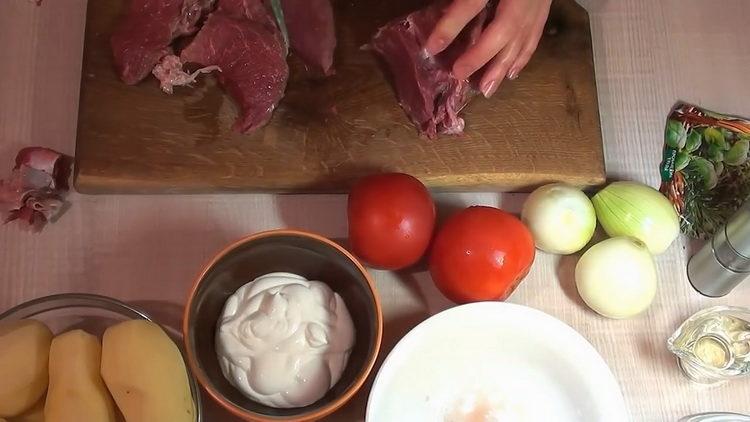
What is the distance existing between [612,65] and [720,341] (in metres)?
0.42

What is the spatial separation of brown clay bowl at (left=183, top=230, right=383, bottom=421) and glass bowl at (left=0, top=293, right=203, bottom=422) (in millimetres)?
39

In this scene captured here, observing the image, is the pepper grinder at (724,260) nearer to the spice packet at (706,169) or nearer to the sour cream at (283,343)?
the spice packet at (706,169)

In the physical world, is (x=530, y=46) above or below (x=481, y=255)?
above

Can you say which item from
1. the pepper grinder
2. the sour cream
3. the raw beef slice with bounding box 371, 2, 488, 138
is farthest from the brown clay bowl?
the pepper grinder

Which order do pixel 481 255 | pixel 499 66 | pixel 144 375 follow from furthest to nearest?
pixel 499 66
pixel 481 255
pixel 144 375

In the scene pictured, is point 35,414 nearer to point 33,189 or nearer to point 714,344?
point 33,189

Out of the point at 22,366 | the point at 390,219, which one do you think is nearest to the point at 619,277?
the point at 390,219

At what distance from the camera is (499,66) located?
105cm

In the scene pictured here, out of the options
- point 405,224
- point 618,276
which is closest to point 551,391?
point 618,276

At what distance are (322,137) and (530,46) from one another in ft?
0.99

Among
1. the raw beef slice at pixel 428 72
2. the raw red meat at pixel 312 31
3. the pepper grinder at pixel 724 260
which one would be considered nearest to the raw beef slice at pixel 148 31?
the raw red meat at pixel 312 31

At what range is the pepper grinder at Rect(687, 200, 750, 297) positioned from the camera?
3.17 feet

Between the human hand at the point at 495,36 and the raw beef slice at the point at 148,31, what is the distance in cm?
33

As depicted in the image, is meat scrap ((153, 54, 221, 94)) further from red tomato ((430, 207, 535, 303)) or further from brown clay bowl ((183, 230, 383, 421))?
red tomato ((430, 207, 535, 303))
